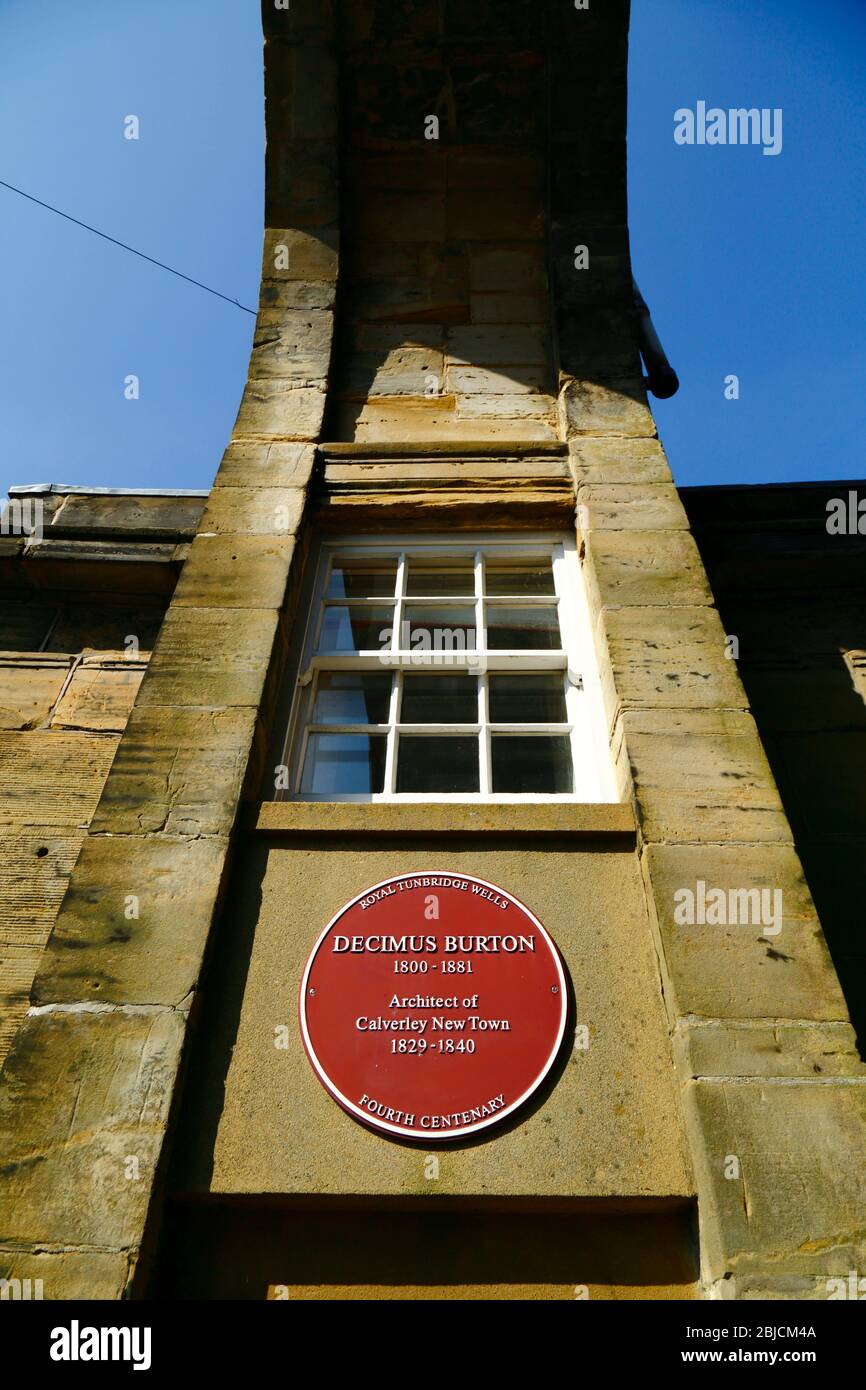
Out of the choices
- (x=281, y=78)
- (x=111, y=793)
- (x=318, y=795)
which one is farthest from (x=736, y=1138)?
(x=281, y=78)

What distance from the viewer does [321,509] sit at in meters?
5.11

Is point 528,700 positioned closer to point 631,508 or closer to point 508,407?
point 631,508

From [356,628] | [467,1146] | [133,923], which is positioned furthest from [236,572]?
[467,1146]

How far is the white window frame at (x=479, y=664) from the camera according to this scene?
3812 millimetres

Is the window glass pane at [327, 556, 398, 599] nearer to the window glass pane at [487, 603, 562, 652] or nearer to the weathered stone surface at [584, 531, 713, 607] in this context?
the window glass pane at [487, 603, 562, 652]

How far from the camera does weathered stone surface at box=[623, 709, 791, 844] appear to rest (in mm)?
3270

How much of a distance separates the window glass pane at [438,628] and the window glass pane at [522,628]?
11 cm

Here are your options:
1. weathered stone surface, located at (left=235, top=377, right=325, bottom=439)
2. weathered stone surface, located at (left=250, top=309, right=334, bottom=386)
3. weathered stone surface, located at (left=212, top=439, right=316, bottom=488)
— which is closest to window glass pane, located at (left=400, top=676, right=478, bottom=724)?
weathered stone surface, located at (left=212, top=439, right=316, bottom=488)

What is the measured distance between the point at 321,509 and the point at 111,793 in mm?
2322

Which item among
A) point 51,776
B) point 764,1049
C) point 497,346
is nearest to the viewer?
point 764,1049

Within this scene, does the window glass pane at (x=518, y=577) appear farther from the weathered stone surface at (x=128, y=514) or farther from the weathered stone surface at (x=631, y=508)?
the weathered stone surface at (x=128, y=514)

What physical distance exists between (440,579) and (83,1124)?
3.29 m

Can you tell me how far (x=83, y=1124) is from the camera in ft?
8.52
